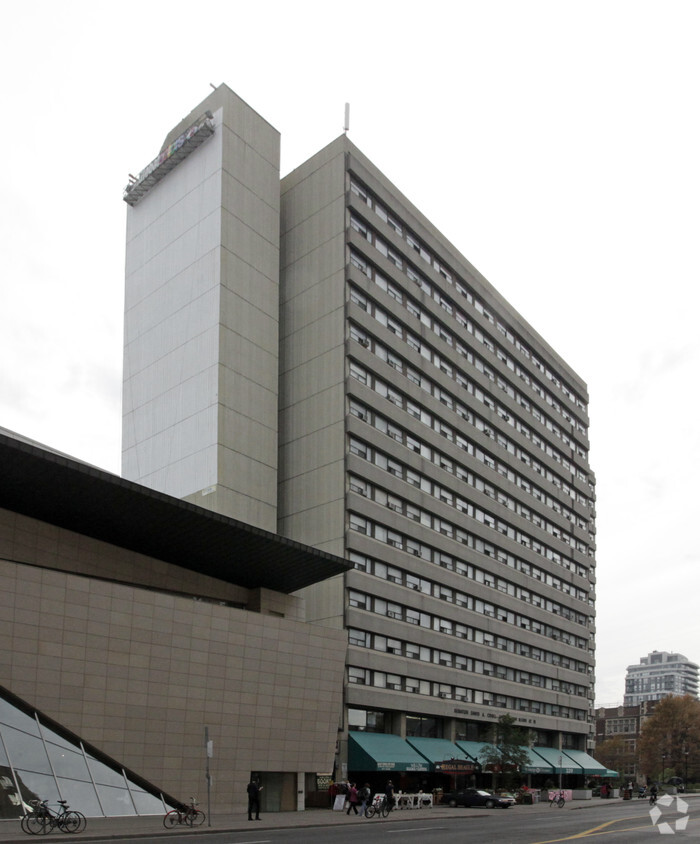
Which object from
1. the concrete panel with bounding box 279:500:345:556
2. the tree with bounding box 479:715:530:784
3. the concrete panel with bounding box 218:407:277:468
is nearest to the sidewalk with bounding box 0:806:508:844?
the concrete panel with bounding box 279:500:345:556

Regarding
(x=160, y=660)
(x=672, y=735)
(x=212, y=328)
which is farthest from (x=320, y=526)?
(x=672, y=735)

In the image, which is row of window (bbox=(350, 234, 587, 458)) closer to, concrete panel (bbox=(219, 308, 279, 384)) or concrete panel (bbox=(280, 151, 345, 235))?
concrete panel (bbox=(280, 151, 345, 235))

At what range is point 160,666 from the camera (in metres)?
39.2

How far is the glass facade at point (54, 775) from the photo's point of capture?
30.0 meters

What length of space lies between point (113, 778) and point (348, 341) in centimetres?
3635

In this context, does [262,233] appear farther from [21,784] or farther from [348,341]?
[21,784]

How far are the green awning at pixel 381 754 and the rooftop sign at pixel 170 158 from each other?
43.2 m

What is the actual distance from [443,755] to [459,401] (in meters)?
30.0

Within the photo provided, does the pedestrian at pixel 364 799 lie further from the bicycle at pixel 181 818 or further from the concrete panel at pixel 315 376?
the concrete panel at pixel 315 376

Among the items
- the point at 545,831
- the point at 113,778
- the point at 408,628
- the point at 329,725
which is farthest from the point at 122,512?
the point at 408,628

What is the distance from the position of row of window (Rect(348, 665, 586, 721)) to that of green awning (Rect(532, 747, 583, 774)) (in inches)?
139

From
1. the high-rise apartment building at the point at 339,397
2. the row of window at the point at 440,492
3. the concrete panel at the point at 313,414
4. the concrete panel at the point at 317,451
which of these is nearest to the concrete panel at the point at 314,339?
the high-rise apartment building at the point at 339,397

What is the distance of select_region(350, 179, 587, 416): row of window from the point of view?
71062mm

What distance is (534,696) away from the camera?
3410 inches
